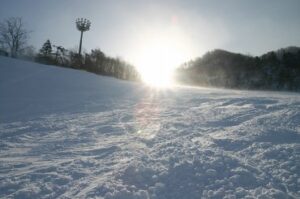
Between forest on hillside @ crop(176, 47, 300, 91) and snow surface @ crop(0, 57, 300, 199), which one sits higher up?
forest on hillside @ crop(176, 47, 300, 91)

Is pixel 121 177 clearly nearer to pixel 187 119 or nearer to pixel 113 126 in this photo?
pixel 113 126

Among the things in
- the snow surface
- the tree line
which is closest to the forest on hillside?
the tree line

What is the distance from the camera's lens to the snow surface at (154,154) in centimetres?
474

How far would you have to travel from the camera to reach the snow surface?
4.74 metres

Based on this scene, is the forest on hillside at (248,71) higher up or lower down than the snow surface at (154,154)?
higher up

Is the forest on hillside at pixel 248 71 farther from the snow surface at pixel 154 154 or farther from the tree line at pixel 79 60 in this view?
the snow surface at pixel 154 154

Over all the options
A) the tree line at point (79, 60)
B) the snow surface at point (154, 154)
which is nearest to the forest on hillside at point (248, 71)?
the tree line at point (79, 60)

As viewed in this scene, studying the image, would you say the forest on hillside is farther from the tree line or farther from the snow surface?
the snow surface

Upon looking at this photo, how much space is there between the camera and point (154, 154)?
6.30m

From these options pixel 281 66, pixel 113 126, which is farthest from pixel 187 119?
pixel 281 66

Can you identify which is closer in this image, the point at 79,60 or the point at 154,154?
the point at 154,154

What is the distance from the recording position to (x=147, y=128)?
912 cm

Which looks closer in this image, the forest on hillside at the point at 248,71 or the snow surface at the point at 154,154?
the snow surface at the point at 154,154

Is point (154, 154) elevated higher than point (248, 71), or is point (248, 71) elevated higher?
point (248, 71)
